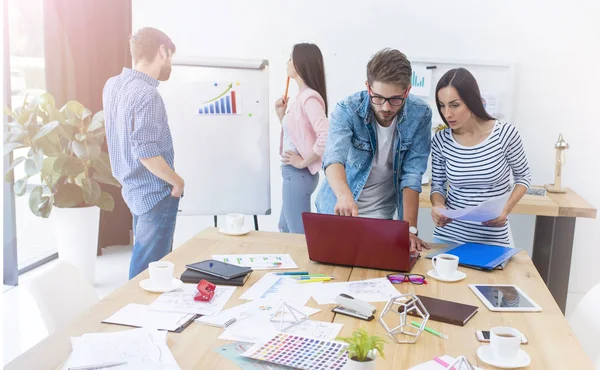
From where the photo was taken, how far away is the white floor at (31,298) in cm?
288

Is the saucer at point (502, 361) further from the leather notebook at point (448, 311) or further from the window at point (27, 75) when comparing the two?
the window at point (27, 75)

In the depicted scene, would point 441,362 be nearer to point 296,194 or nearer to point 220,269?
point 220,269

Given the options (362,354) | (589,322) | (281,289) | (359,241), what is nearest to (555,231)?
(589,322)

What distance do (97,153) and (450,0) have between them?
7.69 feet

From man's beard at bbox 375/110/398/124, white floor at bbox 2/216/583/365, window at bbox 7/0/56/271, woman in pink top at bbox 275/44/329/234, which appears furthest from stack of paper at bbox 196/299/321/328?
window at bbox 7/0/56/271

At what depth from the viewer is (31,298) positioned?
2633 mm

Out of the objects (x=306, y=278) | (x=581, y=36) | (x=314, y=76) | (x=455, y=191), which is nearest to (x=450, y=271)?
(x=306, y=278)

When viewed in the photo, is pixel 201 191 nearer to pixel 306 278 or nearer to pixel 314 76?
pixel 314 76

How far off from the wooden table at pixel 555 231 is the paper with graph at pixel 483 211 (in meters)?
0.92

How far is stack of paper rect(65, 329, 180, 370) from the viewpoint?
118 centimetres

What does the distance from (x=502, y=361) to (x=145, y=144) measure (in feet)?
6.30

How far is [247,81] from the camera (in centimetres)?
367

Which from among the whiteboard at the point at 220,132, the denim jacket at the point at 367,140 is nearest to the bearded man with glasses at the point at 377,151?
the denim jacket at the point at 367,140

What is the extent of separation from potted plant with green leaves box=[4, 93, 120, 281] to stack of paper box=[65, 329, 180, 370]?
7.38 ft
